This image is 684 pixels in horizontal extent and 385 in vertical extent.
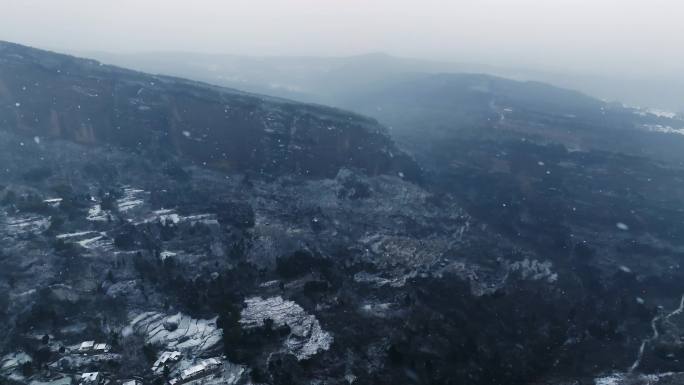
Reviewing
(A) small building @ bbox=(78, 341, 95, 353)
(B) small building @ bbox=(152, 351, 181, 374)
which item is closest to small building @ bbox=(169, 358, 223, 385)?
(B) small building @ bbox=(152, 351, 181, 374)

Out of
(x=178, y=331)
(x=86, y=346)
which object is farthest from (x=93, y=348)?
(x=178, y=331)

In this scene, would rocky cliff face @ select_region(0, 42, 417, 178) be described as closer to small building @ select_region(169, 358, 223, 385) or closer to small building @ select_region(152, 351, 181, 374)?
small building @ select_region(152, 351, 181, 374)

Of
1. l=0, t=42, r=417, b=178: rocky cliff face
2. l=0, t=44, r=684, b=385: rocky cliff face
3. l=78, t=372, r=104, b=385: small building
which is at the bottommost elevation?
l=78, t=372, r=104, b=385: small building

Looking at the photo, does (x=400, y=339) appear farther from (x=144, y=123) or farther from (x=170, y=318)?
(x=144, y=123)

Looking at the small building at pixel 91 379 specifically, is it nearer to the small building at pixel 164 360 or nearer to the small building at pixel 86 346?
the small building at pixel 86 346

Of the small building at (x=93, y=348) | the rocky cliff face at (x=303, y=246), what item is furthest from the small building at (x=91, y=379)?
the small building at (x=93, y=348)
